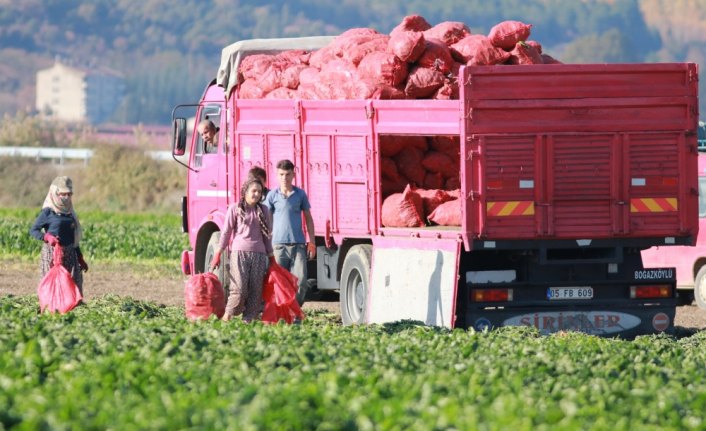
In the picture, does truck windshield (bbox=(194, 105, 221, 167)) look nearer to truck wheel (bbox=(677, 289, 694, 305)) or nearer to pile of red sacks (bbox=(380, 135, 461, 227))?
pile of red sacks (bbox=(380, 135, 461, 227))

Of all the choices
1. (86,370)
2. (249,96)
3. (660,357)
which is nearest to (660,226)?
(660,357)

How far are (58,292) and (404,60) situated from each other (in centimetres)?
465

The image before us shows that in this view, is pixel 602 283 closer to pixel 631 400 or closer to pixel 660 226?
pixel 660 226

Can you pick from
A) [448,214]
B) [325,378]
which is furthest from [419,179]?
[325,378]

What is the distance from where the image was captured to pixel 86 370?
9695mm

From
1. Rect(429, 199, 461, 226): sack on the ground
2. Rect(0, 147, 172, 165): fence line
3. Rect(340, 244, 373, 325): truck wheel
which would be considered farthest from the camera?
Rect(0, 147, 172, 165): fence line

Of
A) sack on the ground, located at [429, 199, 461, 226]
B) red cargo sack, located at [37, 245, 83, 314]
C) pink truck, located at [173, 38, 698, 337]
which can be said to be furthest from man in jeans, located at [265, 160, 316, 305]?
red cargo sack, located at [37, 245, 83, 314]

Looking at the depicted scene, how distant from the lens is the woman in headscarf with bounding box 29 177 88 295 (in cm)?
1616

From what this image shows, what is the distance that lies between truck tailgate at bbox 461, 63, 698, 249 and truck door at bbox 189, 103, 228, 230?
5431mm

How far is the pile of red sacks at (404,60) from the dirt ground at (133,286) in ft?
11.2

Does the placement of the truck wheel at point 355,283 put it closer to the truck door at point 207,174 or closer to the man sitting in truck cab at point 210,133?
the truck door at point 207,174

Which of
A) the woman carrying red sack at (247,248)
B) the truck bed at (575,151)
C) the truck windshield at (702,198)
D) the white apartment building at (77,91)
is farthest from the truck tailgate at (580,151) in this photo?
the white apartment building at (77,91)

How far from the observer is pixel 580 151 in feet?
49.2

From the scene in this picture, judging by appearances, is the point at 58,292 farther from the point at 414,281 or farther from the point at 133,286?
the point at 133,286
